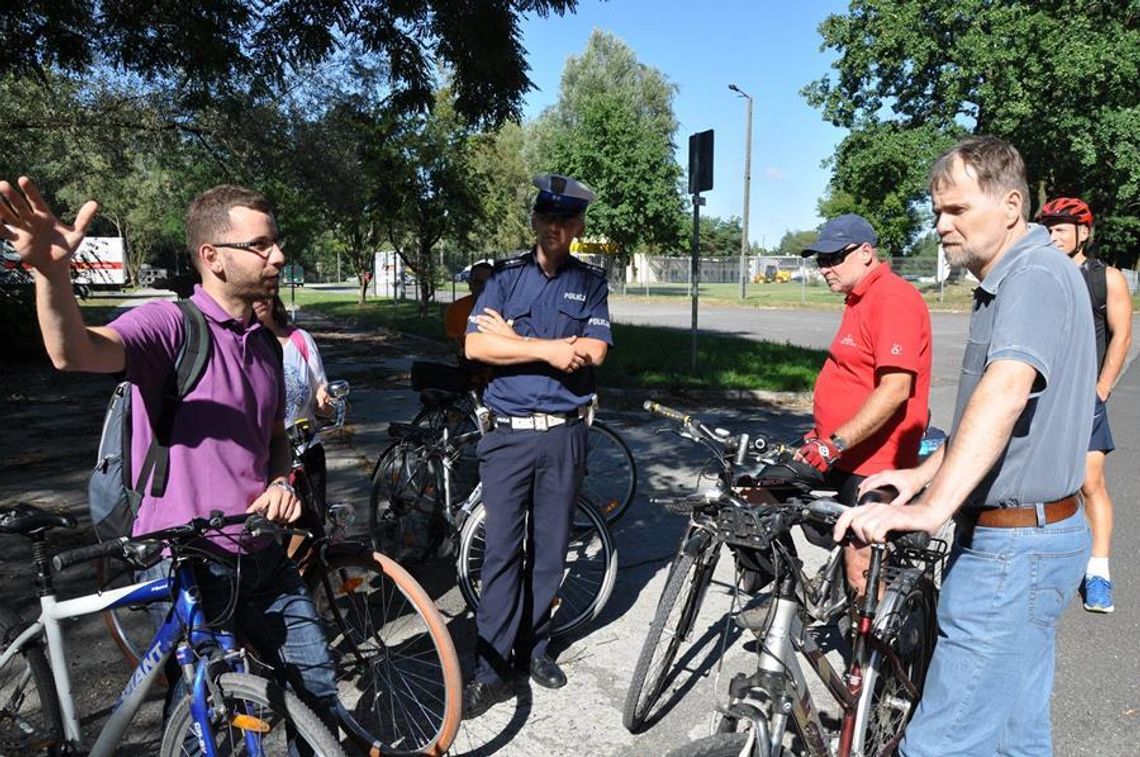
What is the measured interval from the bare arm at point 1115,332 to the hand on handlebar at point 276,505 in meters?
4.26

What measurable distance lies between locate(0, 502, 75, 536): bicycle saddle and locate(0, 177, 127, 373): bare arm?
55 cm

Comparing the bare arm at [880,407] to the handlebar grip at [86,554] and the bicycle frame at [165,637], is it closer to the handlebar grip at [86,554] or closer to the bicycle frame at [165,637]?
the bicycle frame at [165,637]

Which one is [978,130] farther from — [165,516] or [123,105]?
[165,516]

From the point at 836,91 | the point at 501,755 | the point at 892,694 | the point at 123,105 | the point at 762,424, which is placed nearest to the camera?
the point at 892,694

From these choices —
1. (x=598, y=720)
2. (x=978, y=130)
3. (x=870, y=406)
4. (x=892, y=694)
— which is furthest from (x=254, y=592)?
(x=978, y=130)

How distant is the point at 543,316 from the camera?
11.8 feet

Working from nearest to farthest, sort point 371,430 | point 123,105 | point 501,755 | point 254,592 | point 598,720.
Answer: point 254,592 → point 501,755 → point 598,720 → point 371,430 → point 123,105

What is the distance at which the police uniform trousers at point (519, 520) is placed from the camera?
3451 millimetres

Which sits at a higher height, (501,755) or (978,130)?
(978,130)

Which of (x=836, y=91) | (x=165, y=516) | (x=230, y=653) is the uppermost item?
(x=836, y=91)

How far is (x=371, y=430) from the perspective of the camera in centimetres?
856

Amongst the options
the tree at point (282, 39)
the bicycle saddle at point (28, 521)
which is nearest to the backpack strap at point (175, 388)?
the bicycle saddle at point (28, 521)

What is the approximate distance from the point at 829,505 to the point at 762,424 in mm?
7061

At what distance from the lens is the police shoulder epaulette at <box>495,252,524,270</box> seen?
143 inches
